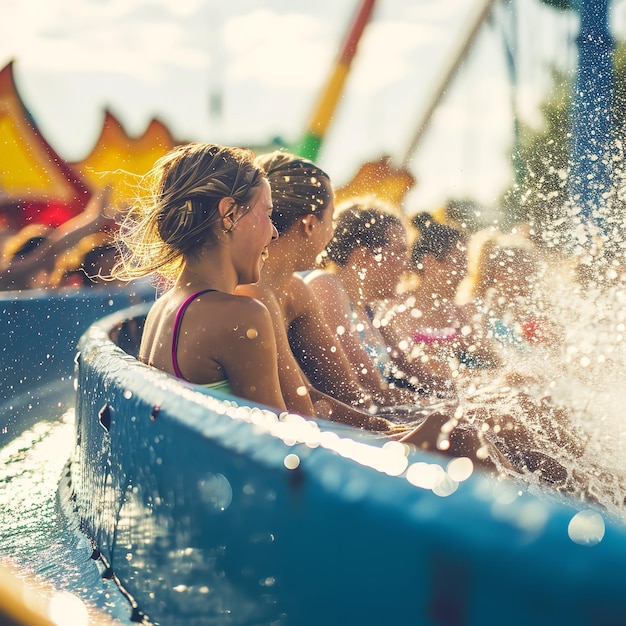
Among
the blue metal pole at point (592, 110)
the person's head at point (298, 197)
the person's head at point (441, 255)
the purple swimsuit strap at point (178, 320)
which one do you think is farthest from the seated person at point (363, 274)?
the blue metal pole at point (592, 110)

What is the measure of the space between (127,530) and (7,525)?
3.49ft

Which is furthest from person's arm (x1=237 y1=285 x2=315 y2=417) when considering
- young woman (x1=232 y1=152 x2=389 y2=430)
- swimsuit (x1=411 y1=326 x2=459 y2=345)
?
swimsuit (x1=411 y1=326 x2=459 y2=345)

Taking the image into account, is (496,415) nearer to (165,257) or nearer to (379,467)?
(165,257)

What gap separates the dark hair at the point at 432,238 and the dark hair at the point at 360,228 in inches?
33.1

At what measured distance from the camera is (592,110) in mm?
8445

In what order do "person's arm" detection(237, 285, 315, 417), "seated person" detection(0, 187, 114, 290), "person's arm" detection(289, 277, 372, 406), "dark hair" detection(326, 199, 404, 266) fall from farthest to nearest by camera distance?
"seated person" detection(0, 187, 114, 290), "dark hair" detection(326, 199, 404, 266), "person's arm" detection(289, 277, 372, 406), "person's arm" detection(237, 285, 315, 417)

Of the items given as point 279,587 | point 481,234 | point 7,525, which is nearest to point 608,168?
point 481,234

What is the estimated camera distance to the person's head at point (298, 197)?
2.95 meters

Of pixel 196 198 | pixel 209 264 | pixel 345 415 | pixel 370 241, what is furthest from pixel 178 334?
pixel 370 241

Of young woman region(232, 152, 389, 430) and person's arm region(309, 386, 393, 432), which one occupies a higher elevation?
young woman region(232, 152, 389, 430)

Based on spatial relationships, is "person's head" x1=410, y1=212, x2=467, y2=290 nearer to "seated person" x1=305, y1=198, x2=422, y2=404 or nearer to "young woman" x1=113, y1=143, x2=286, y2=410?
"seated person" x1=305, y1=198, x2=422, y2=404

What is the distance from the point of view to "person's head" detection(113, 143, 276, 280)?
2.24 m

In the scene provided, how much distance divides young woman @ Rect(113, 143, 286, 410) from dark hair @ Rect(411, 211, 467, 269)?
8.89 feet

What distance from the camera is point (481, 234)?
17.6 feet
